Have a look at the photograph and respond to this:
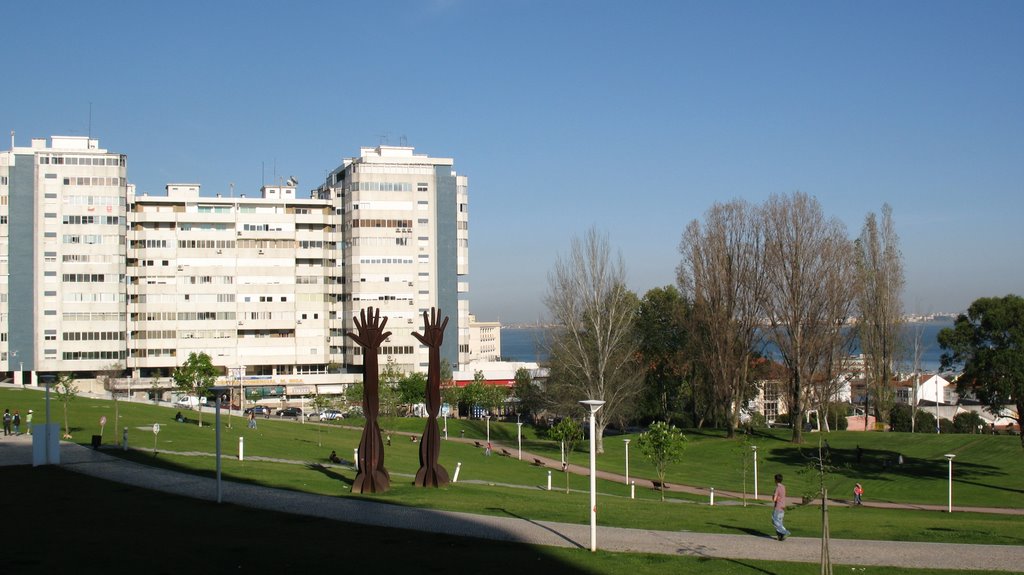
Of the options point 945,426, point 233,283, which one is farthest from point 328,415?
point 945,426

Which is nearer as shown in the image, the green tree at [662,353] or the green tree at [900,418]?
the green tree at [900,418]

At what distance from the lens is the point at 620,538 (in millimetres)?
20844

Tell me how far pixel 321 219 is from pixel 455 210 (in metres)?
14.4

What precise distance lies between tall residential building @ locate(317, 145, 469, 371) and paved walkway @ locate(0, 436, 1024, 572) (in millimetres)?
70211

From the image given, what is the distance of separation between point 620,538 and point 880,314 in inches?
2169

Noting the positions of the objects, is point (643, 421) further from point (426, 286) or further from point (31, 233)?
point (31, 233)

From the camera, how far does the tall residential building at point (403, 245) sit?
321 feet

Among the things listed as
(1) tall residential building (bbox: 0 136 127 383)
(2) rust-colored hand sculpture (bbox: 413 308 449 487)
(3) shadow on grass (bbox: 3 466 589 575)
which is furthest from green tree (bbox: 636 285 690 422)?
(3) shadow on grass (bbox: 3 466 589 575)

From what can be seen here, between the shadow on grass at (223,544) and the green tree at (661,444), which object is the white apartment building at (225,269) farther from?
the shadow on grass at (223,544)

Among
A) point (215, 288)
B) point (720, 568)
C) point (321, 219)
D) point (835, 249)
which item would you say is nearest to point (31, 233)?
point (215, 288)

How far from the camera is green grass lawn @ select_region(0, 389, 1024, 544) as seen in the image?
84.6 ft

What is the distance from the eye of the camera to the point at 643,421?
277ft

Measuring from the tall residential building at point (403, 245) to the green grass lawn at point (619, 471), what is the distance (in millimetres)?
23655

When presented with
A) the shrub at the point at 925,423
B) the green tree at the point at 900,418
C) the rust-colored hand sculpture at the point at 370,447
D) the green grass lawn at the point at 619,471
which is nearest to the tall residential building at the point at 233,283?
the green grass lawn at the point at 619,471
